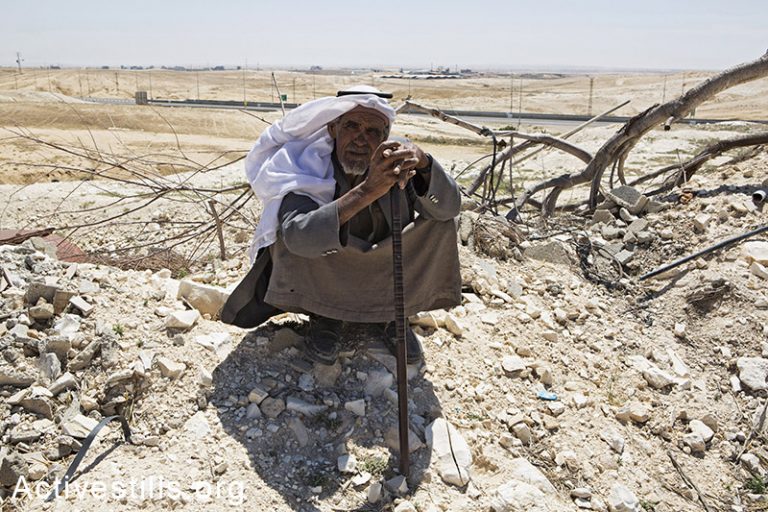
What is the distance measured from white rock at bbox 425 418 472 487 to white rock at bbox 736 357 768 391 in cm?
162

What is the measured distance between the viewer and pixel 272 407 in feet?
7.72

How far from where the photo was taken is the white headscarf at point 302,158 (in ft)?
7.64

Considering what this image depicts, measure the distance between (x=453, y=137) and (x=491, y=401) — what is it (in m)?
19.0

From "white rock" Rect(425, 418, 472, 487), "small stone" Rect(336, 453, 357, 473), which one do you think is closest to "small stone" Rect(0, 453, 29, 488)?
"small stone" Rect(336, 453, 357, 473)

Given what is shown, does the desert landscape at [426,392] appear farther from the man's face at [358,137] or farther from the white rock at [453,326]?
the man's face at [358,137]

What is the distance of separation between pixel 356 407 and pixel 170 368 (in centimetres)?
69

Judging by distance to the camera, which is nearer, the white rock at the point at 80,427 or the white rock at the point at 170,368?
the white rock at the point at 80,427

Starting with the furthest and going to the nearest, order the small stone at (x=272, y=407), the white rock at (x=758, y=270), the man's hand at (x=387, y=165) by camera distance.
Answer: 1. the white rock at (x=758, y=270)
2. the small stone at (x=272, y=407)
3. the man's hand at (x=387, y=165)

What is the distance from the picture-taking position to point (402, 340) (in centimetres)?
214

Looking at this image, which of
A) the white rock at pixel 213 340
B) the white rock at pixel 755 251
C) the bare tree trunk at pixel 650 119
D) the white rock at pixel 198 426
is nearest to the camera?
the white rock at pixel 198 426

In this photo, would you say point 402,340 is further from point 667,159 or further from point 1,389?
point 667,159

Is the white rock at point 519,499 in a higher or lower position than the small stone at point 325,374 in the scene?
lower

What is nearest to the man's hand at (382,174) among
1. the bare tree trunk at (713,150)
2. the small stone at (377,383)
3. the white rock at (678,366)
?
the small stone at (377,383)

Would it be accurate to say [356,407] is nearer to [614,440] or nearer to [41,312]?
[614,440]
